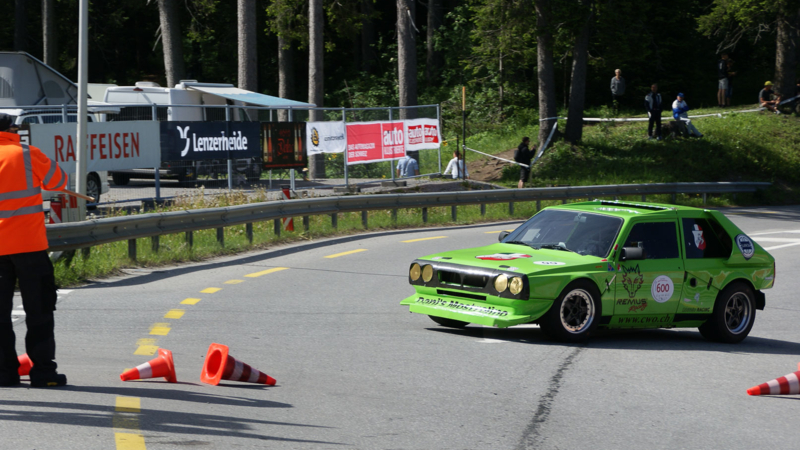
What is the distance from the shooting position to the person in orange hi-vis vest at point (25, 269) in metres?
6.37

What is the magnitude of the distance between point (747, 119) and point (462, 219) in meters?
17.1

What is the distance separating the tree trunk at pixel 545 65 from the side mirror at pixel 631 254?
22.4 metres

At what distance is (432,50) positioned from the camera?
160ft

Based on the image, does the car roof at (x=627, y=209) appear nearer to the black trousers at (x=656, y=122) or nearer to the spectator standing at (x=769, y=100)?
the black trousers at (x=656, y=122)

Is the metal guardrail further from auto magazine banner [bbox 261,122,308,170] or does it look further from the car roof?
the car roof

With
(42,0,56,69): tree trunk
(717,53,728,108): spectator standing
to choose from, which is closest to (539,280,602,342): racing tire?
(717,53,728,108): spectator standing

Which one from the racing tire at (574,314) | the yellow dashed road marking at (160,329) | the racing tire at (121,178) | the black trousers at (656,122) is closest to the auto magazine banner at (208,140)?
the racing tire at (121,178)

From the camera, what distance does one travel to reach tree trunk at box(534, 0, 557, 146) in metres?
31.0

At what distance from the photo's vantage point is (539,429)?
20.0 feet

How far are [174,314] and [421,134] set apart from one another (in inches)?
728

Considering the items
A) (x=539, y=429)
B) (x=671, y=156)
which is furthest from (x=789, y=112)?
(x=539, y=429)

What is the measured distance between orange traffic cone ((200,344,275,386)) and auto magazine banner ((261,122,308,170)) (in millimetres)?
16164

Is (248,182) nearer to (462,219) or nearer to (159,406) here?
(462,219)

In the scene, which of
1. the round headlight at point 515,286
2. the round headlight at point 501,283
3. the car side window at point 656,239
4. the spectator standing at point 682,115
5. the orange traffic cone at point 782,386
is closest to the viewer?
A: the orange traffic cone at point 782,386
